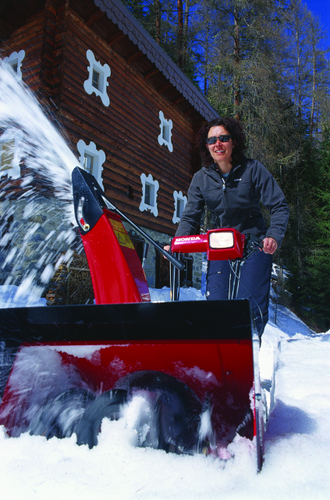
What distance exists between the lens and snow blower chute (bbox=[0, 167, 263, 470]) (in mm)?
1206

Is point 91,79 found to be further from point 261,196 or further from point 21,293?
point 261,196

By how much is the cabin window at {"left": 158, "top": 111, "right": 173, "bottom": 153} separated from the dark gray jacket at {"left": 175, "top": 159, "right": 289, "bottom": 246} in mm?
10576

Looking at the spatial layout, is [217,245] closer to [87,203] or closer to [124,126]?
[87,203]

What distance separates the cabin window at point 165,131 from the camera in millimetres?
12483

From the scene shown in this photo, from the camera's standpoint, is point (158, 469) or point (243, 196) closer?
point (158, 469)

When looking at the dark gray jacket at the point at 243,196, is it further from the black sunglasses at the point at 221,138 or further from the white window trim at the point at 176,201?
the white window trim at the point at 176,201

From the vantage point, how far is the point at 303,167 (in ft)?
73.0

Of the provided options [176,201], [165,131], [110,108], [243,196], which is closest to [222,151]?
[243,196]

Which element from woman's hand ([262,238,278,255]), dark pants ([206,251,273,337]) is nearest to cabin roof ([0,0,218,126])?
dark pants ([206,251,273,337])

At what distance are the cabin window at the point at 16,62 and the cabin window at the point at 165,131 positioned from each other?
525 centimetres

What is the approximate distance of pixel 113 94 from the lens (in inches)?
397

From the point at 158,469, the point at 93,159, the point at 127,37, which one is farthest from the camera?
the point at 127,37

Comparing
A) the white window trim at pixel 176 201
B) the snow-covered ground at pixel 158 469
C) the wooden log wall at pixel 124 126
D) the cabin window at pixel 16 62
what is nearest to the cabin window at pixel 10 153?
the wooden log wall at pixel 124 126

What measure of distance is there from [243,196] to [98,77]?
9215 millimetres
